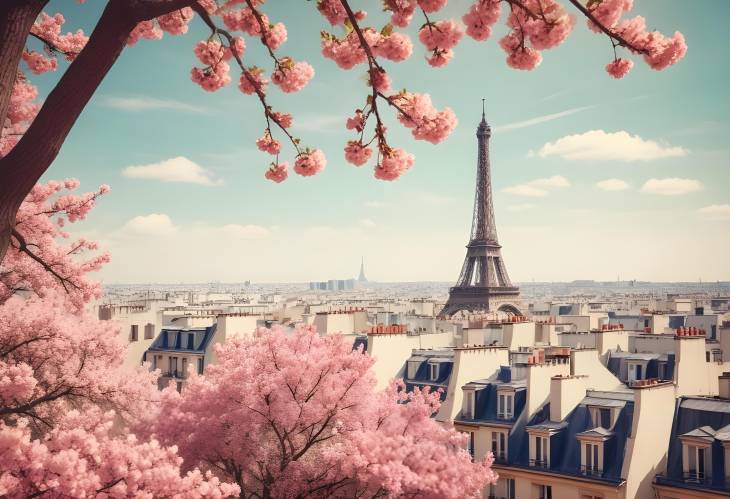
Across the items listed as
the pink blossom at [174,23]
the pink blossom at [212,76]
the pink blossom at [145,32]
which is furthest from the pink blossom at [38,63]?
the pink blossom at [212,76]

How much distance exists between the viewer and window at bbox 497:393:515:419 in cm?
2581

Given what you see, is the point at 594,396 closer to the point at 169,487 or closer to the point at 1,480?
the point at 169,487

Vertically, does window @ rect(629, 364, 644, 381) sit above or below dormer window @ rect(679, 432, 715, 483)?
above

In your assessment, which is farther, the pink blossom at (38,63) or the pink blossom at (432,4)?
the pink blossom at (38,63)

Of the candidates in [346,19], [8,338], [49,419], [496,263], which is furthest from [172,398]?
[496,263]

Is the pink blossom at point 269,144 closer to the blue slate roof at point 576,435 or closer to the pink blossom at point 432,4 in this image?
the pink blossom at point 432,4

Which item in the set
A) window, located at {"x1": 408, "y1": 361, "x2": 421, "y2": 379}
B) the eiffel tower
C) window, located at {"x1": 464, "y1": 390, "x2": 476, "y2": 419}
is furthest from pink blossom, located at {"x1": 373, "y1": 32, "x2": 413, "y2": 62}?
the eiffel tower

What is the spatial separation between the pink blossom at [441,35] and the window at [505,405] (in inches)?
797

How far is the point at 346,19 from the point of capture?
7035mm

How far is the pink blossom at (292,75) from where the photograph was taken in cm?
791

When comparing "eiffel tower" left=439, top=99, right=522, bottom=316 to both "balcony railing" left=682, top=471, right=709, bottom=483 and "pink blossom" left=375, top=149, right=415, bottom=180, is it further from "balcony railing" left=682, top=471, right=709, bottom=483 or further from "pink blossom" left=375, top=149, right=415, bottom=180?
"pink blossom" left=375, top=149, right=415, bottom=180

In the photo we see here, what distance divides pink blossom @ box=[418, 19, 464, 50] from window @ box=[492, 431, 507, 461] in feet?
65.9

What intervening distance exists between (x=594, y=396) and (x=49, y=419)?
54.1 ft

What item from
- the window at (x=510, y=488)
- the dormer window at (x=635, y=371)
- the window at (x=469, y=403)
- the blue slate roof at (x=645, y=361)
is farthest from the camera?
the dormer window at (x=635, y=371)
